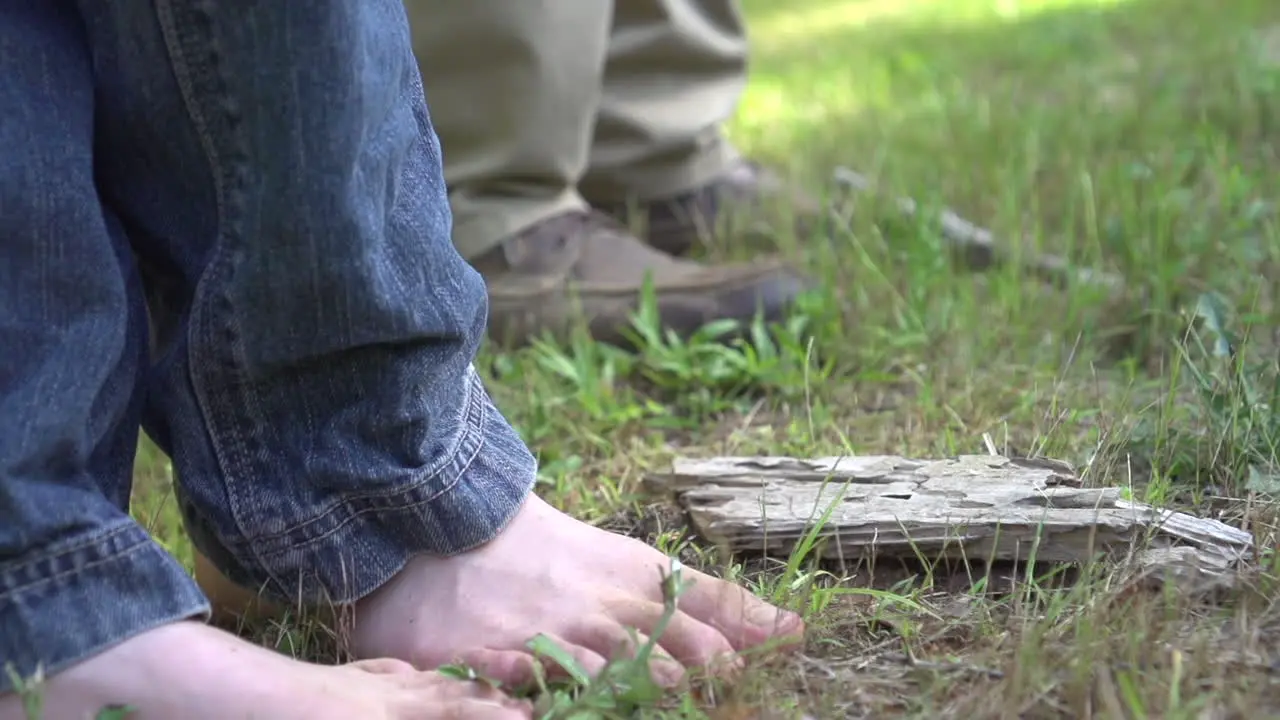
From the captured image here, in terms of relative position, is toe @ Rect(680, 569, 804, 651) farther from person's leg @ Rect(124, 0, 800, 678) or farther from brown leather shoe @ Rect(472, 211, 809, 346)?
brown leather shoe @ Rect(472, 211, 809, 346)

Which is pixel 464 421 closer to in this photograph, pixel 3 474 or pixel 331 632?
pixel 331 632

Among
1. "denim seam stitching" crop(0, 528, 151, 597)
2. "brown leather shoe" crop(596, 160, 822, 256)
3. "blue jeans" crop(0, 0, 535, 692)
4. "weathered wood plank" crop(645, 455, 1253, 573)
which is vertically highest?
"blue jeans" crop(0, 0, 535, 692)

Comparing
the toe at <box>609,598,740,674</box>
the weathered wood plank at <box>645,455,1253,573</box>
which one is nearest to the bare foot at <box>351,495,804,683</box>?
the toe at <box>609,598,740,674</box>

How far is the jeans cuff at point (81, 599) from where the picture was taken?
0.93 metres

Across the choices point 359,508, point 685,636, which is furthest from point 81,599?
point 685,636

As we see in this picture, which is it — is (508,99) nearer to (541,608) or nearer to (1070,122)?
(541,608)

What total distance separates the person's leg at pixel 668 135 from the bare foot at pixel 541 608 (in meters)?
1.48

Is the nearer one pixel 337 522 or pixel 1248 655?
pixel 1248 655

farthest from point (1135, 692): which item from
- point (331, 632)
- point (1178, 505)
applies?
point (331, 632)

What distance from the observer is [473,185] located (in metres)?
2.17

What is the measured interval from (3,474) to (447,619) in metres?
0.39

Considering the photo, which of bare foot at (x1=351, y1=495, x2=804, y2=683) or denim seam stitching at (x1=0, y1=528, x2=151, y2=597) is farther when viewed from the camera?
bare foot at (x1=351, y1=495, x2=804, y2=683)

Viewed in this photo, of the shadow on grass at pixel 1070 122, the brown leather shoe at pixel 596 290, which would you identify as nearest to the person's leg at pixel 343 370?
the brown leather shoe at pixel 596 290

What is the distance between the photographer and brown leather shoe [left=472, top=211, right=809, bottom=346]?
2076 mm
